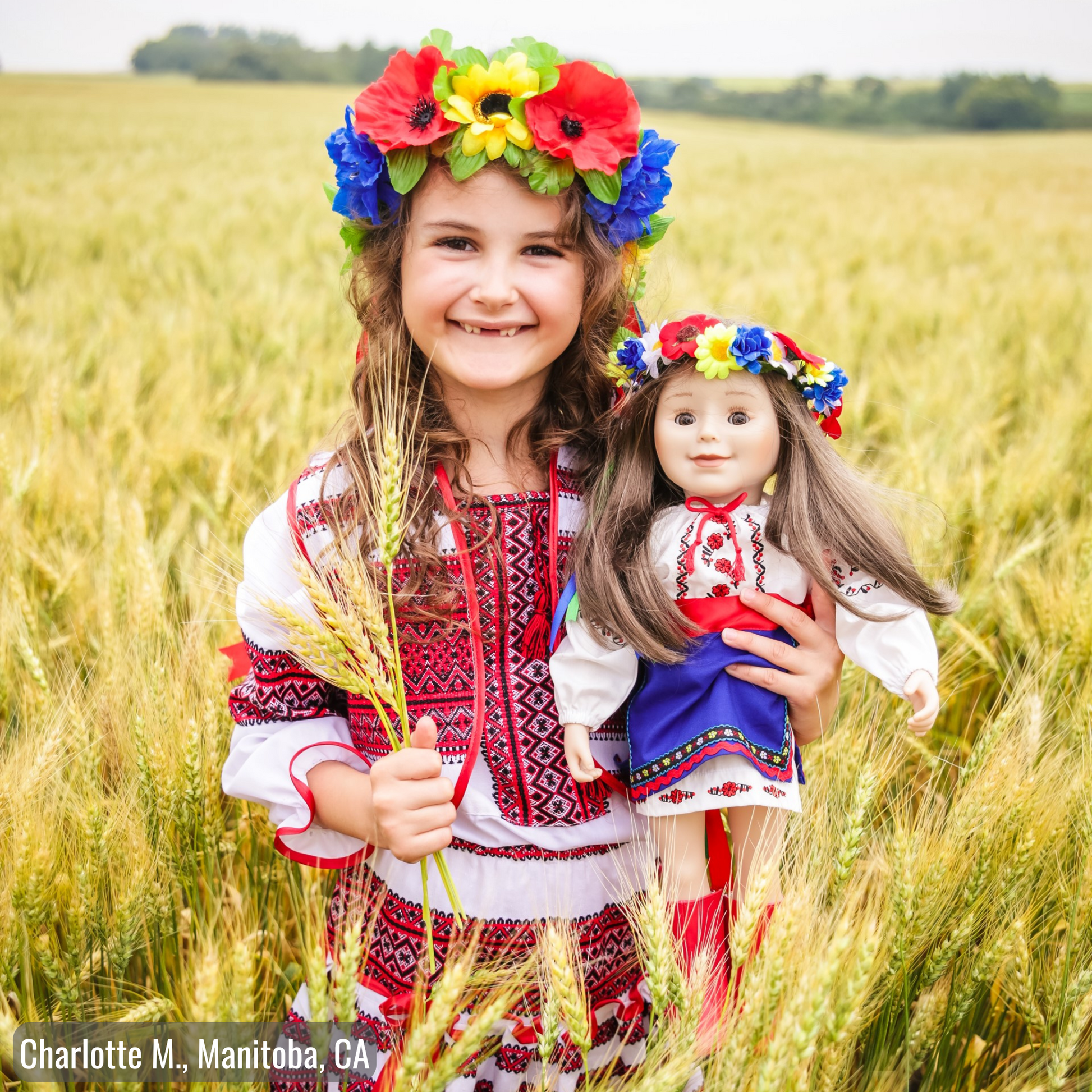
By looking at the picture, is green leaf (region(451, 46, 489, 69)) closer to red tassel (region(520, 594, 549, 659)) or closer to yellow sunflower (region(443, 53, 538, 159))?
yellow sunflower (region(443, 53, 538, 159))

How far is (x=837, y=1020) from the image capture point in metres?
0.89

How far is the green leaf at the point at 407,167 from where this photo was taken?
4.01ft

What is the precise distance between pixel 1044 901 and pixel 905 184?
15763 millimetres

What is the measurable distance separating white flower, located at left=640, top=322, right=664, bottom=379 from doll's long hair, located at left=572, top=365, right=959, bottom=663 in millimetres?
14

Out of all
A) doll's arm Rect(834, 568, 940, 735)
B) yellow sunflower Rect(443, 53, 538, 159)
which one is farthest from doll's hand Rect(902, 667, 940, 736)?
yellow sunflower Rect(443, 53, 538, 159)

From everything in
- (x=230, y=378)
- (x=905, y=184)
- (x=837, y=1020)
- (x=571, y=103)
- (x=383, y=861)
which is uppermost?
(x=905, y=184)

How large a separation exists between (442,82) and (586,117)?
0.20 meters

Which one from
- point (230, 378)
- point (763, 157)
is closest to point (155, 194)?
point (230, 378)

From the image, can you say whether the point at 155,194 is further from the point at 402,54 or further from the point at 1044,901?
the point at 1044,901

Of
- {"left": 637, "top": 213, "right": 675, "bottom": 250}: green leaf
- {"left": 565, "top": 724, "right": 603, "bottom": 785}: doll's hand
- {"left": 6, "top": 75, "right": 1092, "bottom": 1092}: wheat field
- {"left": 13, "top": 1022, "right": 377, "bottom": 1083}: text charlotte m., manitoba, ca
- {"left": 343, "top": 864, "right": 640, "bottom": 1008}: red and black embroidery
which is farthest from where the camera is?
{"left": 637, "top": 213, "right": 675, "bottom": 250}: green leaf

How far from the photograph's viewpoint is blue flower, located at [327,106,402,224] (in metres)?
1.26

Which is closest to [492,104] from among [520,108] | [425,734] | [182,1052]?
[520,108]

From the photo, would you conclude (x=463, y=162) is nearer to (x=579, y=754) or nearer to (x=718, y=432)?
(x=718, y=432)

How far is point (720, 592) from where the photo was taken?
1.21 metres
